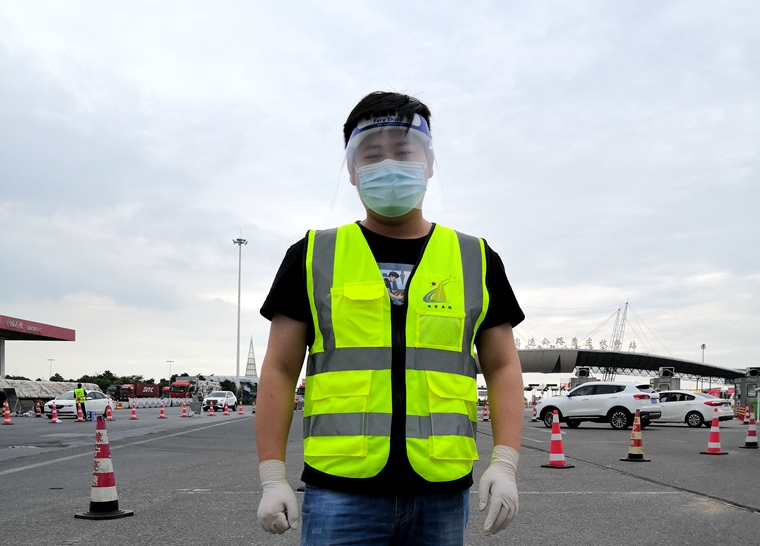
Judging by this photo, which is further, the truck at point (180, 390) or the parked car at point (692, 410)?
the truck at point (180, 390)

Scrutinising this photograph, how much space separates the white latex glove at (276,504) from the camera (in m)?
2.30

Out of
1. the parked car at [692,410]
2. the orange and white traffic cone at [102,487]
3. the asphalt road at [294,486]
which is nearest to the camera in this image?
the asphalt road at [294,486]

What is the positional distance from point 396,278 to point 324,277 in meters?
0.21

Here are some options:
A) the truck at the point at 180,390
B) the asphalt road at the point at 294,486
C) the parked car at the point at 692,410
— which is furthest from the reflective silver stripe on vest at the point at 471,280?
the truck at the point at 180,390

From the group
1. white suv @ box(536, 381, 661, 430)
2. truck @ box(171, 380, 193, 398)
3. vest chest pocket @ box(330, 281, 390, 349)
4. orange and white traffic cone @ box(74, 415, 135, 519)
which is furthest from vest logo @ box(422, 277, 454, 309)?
truck @ box(171, 380, 193, 398)

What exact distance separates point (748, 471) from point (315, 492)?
37.7ft

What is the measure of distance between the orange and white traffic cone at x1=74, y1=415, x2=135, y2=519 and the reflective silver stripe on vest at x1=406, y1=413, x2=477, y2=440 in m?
5.73

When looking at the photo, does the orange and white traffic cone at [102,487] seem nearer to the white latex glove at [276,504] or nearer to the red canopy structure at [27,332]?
the white latex glove at [276,504]

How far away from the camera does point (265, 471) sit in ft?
7.87

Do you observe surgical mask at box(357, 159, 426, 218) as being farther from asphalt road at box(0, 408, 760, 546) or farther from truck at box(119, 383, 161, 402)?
truck at box(119, 383, 161, 402)

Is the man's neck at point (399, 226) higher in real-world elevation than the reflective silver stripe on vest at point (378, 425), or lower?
higher

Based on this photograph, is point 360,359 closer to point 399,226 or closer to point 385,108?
point 399,226

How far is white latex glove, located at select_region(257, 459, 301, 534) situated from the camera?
2305mm

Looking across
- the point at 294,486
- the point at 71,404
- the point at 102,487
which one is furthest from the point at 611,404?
the point at 71,404
